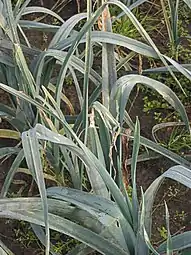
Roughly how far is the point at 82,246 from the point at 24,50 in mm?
510

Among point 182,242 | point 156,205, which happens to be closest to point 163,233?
point 156,205

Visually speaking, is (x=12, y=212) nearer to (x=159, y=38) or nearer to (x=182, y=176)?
(x=182, y=176)

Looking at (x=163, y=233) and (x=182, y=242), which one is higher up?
(x=182, y=242)

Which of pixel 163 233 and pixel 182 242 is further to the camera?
pixel 163 233

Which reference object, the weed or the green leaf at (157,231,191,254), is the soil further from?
the green leaf at (157,231,191,254)

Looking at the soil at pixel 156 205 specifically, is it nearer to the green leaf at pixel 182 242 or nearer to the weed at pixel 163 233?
the weed at pixel 163 233

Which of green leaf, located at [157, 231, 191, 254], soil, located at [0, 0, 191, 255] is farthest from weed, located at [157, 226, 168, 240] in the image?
green leaf, located at [157, 231, 191, 254]

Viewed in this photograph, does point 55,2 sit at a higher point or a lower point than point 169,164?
higher

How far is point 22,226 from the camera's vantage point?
1554 mm

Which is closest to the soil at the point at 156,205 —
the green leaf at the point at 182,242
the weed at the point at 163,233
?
the weed at the point at 163,233

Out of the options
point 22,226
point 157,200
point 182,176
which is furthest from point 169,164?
point 182,176

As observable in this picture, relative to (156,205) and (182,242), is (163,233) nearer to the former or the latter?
(156,205)

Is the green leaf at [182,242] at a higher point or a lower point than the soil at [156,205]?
higher

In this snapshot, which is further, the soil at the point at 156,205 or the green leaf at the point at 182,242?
the soil at the point at 156,205
